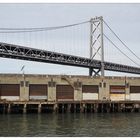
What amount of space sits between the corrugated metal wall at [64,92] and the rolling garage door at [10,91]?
20.8ft

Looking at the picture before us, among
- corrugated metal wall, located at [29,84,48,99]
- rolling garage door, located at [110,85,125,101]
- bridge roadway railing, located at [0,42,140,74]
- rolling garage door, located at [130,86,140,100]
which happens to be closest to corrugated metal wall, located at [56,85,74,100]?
corrugated metal wall, located at [29,84,48,99]

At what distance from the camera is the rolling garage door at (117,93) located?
227 ft

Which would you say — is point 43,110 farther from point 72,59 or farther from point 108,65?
point 108,65

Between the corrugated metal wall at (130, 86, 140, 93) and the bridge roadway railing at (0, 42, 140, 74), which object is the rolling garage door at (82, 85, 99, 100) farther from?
the bridge roadway railing at (0, 42, 140, 74)

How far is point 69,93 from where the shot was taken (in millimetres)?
66750

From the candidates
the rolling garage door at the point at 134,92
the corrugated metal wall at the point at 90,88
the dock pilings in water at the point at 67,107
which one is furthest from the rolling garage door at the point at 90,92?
the rolling garage door at the point at 134,92

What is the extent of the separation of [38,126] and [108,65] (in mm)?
69396

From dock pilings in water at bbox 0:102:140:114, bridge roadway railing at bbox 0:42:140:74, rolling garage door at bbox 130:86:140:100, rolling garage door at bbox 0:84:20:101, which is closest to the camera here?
dock pilings in water at bbox 0:102:140:114

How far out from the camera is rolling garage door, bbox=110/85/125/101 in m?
69.2

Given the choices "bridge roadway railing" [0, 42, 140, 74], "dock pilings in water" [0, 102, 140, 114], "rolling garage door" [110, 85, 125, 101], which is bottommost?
"dock pilings in water" [0, 102, 140, 114]

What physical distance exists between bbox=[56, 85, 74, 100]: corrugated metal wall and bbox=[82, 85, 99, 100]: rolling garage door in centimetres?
209

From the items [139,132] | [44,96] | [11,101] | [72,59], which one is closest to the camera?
[139,132]

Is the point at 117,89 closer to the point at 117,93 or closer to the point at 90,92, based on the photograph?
the point at 117,93

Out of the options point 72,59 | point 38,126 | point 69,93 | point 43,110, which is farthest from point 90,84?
point 72,59
